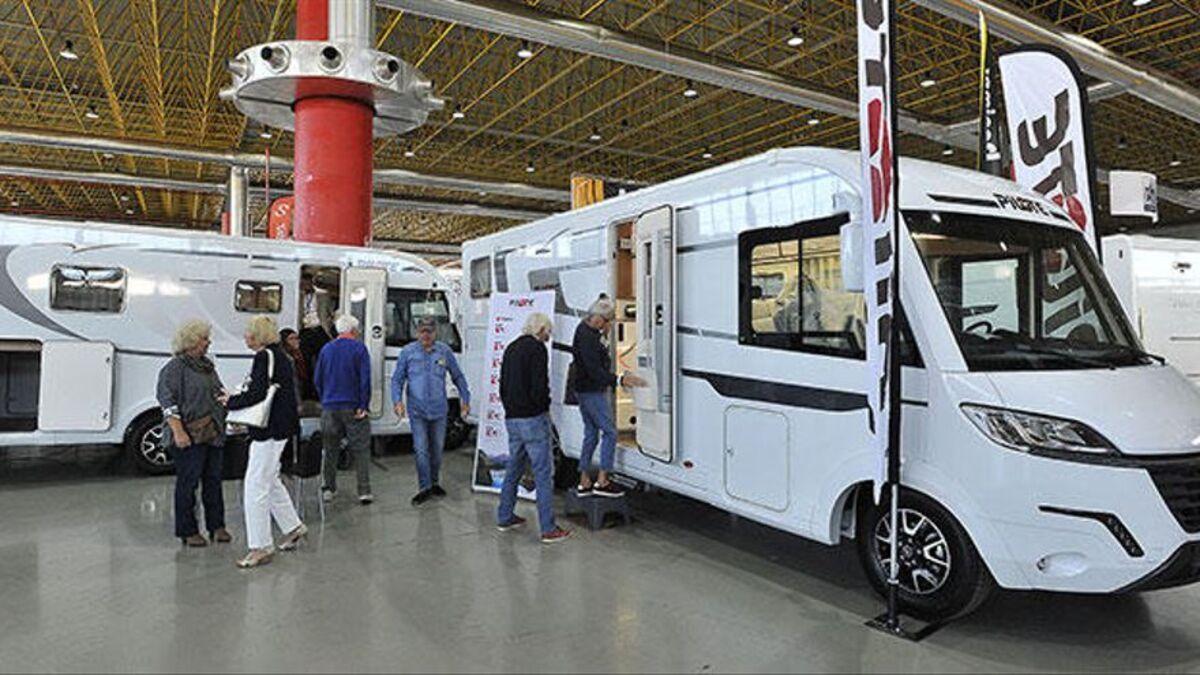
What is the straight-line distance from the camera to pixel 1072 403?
10.5ft

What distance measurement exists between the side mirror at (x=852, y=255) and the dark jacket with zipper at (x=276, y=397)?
10.3ft

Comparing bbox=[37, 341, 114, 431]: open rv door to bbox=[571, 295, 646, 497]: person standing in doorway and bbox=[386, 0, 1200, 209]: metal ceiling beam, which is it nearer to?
bbox=[571, 295, 646, 497]: person standing in doorway

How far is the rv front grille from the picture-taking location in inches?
122

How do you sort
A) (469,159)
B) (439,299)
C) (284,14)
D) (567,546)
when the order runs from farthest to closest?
(469,159)
(284,14)
(439,299)
(567,546)

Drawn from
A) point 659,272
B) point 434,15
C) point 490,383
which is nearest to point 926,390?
point 659,272

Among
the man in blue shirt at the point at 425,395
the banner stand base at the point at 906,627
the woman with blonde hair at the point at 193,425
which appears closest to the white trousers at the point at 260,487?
the woman with blonde hair at the point at 193,425

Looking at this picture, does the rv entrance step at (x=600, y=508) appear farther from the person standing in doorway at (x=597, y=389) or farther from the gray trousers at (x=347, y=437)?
the gray trousers at (x=347, y=437)

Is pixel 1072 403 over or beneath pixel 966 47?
beneath

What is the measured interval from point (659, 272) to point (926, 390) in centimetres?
193

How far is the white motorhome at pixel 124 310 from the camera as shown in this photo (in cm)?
665

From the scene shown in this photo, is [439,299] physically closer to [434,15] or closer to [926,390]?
[434,15]

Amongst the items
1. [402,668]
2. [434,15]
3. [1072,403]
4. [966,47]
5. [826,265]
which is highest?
[966,47]

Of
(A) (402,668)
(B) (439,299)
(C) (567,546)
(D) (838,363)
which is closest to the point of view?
(A) (402,668)

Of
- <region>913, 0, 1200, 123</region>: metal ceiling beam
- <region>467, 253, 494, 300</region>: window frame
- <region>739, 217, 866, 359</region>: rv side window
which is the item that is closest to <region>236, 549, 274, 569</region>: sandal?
<region>739, 217, 866, 359</region>: rv side window
